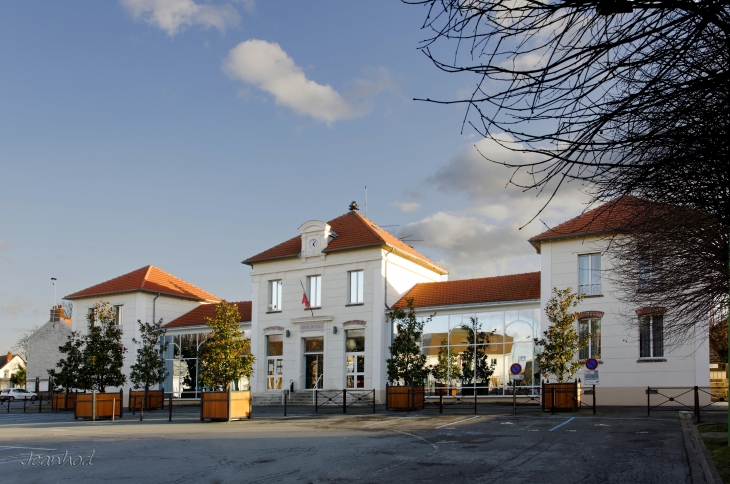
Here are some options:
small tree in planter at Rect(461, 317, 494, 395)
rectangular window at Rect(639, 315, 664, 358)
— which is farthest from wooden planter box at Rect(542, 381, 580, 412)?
small tree in planter at Rect(461, 317, 494, 395)

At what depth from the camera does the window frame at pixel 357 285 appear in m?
34.4

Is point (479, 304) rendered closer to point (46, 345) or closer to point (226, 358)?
point (226, 358)

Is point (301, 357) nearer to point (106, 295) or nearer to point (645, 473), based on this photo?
point (106, 295)

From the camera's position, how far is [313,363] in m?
35.6

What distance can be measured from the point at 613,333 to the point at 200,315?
24191 mm

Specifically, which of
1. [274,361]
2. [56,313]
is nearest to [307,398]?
[274,361]

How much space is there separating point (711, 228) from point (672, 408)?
12.8 meters

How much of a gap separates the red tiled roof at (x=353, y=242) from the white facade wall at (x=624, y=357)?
8970 mm

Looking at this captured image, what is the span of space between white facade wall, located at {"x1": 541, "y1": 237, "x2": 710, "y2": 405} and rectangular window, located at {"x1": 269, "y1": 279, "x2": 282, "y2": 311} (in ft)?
47.8

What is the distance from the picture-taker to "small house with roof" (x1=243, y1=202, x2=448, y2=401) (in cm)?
3378

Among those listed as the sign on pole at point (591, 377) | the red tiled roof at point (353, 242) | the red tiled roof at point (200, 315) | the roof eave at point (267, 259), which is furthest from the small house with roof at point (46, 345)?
the sign on pole at point (591, 377)

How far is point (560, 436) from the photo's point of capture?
1568cm

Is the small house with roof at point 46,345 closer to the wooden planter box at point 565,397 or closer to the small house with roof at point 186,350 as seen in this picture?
the small house with roof at point 186,350

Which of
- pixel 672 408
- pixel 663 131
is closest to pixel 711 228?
pixel 663 131
